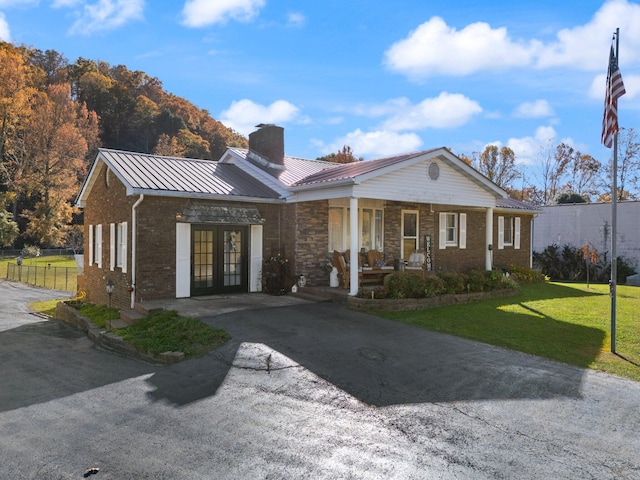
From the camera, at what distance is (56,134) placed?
43.2 meters

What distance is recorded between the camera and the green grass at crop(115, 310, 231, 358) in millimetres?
8156

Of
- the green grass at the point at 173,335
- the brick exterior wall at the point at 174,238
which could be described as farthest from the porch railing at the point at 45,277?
the green grass at the point at 173,335

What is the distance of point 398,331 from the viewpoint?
30.5 feet

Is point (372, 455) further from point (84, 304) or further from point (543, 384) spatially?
point (84, 304)

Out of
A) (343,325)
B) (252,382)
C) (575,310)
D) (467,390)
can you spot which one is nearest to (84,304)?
(343,325)

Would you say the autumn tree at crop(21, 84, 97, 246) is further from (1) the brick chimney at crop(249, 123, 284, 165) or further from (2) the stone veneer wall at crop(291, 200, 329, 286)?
(2) the stone veneer wall at crop(291, 200, 329, 286)

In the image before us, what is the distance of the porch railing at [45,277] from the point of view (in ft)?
77.1

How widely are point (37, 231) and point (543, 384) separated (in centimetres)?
4350

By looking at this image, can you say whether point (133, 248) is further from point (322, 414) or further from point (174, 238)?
point (322, 414)

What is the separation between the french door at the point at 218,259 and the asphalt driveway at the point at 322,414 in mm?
4559

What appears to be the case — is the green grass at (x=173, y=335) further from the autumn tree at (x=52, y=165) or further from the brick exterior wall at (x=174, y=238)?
the autumn tree at (x=52, y=165)

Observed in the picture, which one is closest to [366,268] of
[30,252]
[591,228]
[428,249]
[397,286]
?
[397,286]

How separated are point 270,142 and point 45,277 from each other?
649 inches

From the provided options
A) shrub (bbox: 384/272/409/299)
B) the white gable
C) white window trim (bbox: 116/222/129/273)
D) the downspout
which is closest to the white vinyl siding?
white window trim (bbox: 116/222/129/273)
